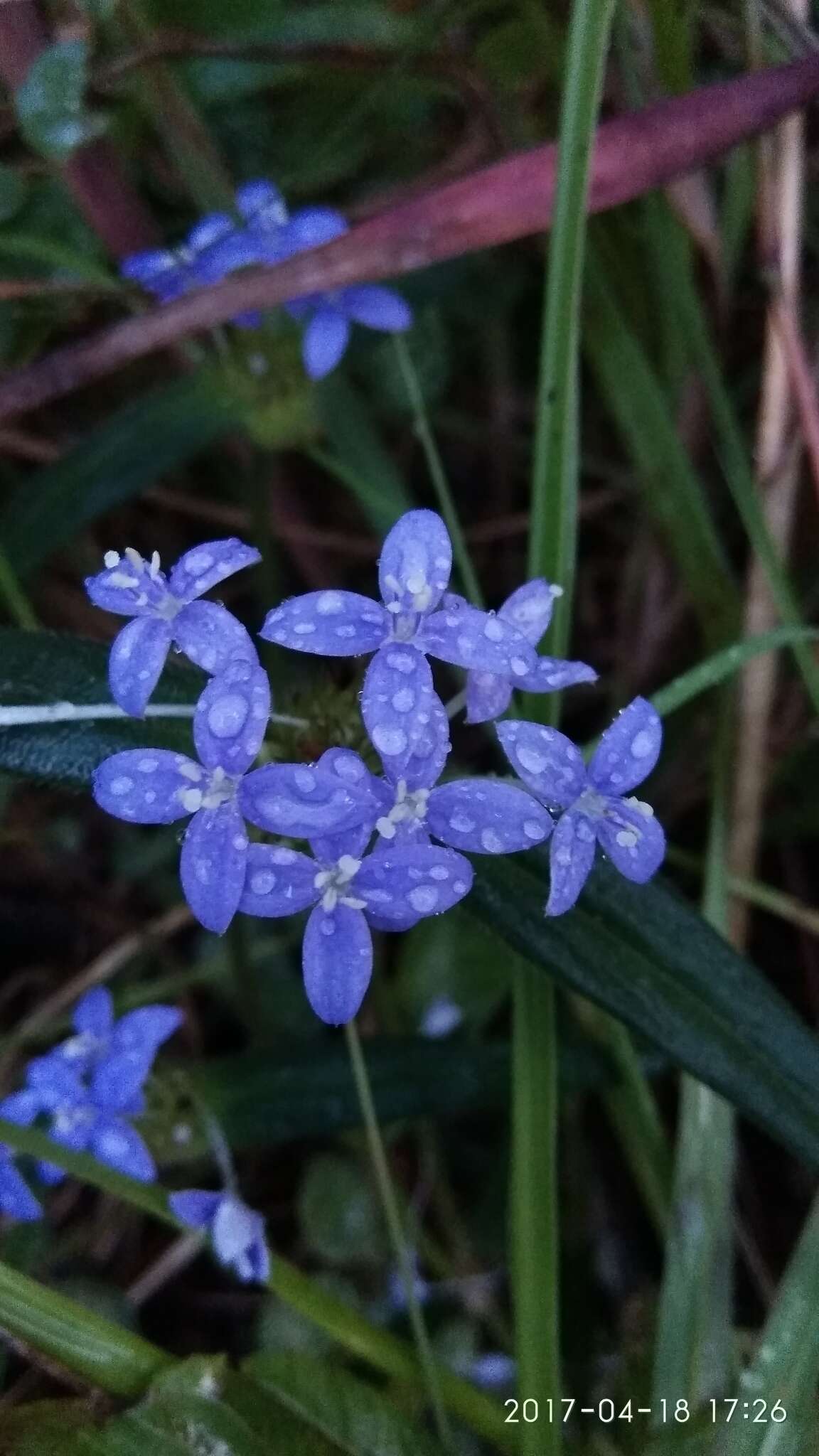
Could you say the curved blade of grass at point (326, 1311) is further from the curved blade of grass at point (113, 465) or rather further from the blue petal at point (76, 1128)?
the curved blade of grass at point (113, 465)

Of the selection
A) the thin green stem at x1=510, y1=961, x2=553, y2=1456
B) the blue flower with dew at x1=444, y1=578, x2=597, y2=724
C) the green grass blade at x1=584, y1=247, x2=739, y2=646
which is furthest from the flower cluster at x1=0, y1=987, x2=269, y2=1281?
the green grass blade at x1=584, y1=247, x2=739, y2=646

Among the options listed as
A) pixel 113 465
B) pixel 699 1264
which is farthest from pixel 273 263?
pixel 699 1264

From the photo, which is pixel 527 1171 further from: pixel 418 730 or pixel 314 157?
pixel 314 157

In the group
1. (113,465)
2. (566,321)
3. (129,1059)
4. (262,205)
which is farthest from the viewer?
(113,465)

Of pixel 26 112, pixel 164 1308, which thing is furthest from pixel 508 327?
pixel 164 1308

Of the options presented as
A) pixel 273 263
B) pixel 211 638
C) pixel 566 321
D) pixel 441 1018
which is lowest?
pixel 441 1018

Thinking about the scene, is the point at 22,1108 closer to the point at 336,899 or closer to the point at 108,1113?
the point at 108,1113

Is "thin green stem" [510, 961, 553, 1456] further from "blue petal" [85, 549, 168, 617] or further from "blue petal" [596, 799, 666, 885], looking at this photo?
"blue petal" [85, 549, 168, 617]
